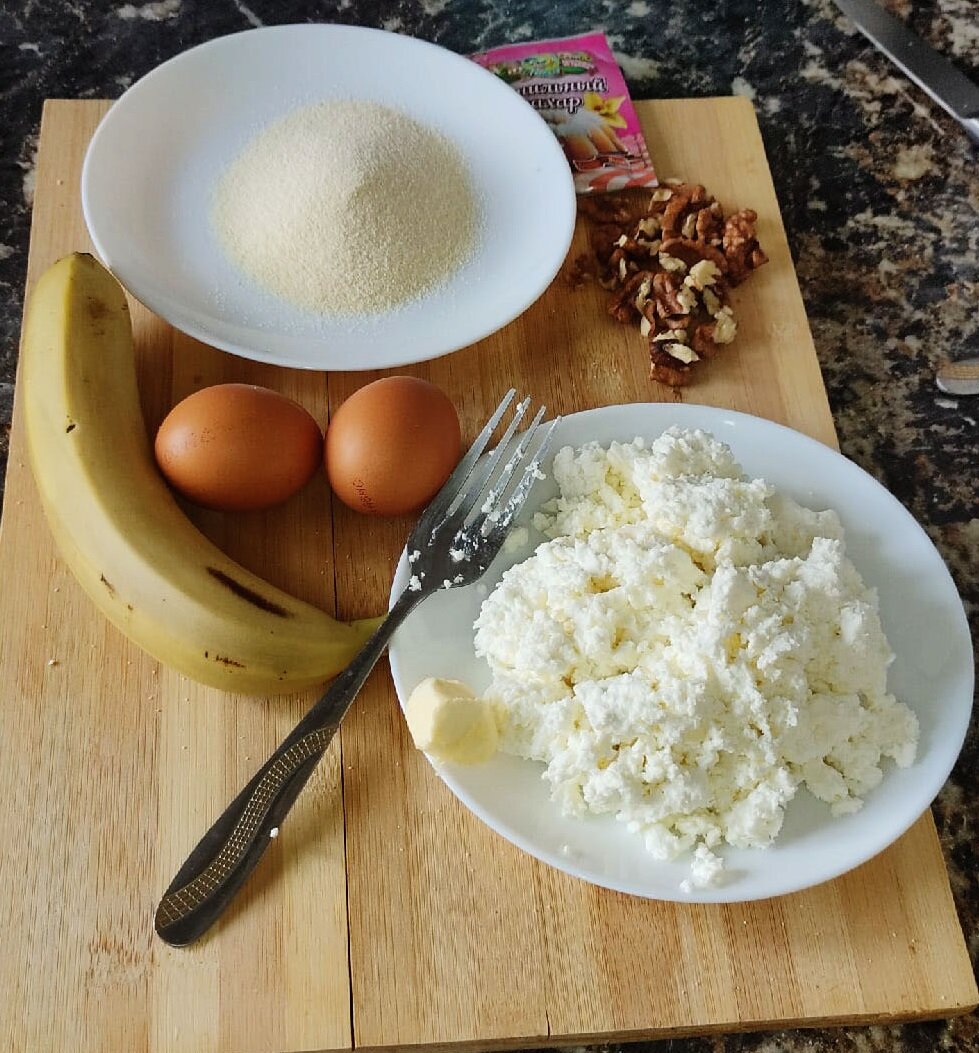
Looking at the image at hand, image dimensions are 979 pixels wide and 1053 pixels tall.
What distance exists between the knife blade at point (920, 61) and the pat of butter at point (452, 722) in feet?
3.96

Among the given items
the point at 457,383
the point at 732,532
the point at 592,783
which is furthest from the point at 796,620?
the point at 457,383

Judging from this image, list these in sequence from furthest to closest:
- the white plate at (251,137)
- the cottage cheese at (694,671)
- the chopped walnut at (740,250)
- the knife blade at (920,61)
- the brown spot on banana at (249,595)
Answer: the knife blade at (920,61), the chopped walnut at (740,250), the white plate at (251,137), the brown spot on banana at (249,595), the cottage cheese at (694,671)

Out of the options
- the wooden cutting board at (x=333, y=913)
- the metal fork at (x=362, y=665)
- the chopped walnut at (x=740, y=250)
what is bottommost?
the wooden cutting board at (x=333, y=913)

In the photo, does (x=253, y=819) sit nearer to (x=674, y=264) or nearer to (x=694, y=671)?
(x=694, y=671)

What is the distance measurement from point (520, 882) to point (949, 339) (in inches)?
36.6

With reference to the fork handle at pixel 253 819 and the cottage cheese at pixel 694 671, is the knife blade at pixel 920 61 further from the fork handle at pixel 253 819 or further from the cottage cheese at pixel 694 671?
the fork handle at pixel 253 819

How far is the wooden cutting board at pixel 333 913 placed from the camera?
2.92 ft

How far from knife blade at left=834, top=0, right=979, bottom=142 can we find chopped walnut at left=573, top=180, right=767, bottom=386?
1.50 feet

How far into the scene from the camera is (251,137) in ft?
4.24

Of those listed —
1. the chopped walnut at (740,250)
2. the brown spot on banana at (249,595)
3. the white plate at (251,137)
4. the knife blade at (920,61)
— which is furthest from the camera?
the knife blade at (920,61)

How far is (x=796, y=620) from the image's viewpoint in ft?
2.98

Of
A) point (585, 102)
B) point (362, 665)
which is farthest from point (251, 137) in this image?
point (362, 665)

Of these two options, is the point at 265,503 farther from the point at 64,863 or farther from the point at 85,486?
the point at 64,863

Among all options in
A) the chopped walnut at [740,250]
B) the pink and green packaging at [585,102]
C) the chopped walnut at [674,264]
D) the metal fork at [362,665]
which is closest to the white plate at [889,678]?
the metal fork at [362,665]
